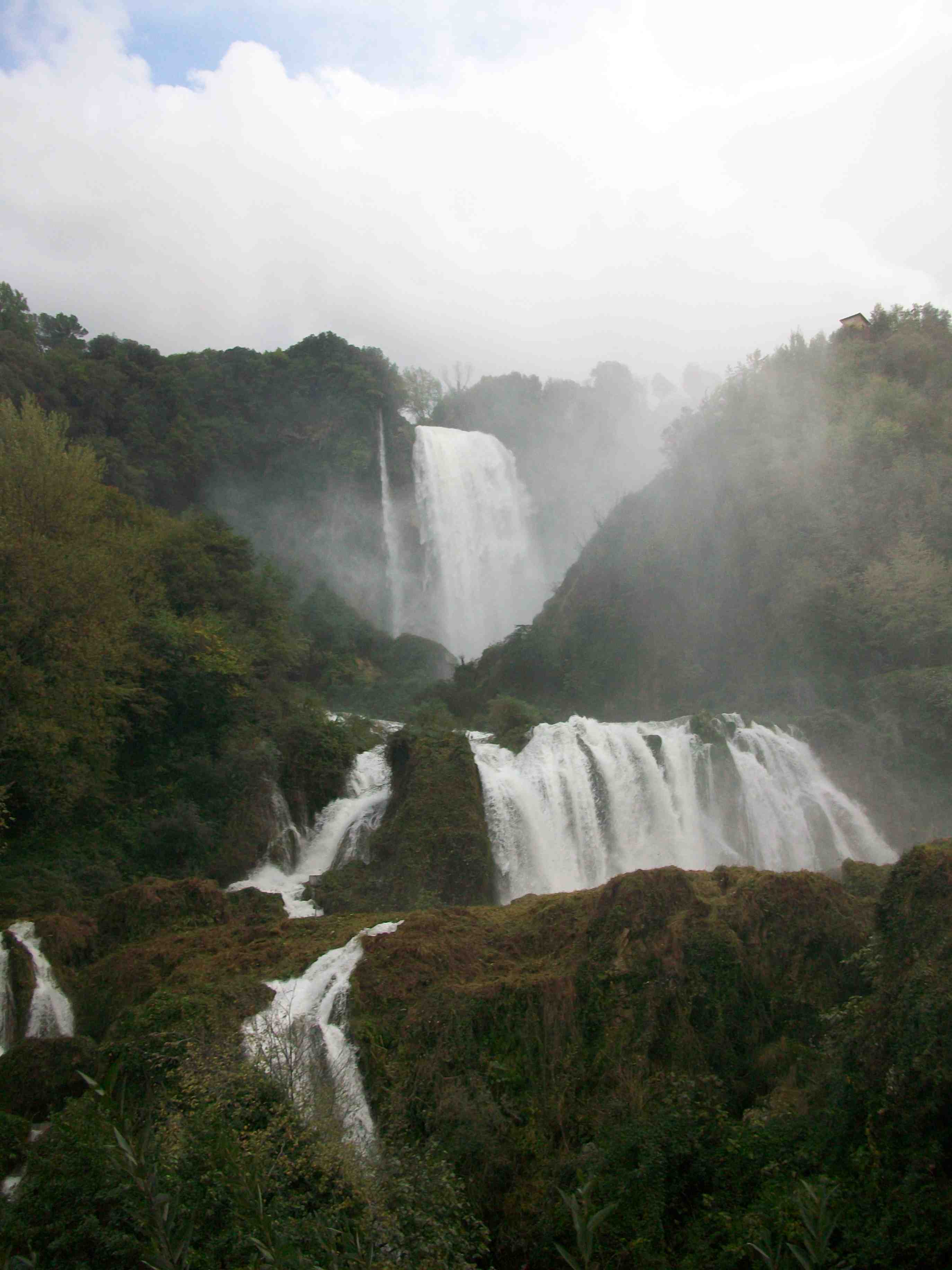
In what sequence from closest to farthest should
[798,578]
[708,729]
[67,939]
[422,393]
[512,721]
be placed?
[67,939] → [708,729] → [512,721] → [798,578] → [422,393]

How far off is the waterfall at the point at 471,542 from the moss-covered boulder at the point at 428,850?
86.7ft

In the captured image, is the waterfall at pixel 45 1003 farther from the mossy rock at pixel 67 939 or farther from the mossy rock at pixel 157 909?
the mossy rock at pixel 157 909

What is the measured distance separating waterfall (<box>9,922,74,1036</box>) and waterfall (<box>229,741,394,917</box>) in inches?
211

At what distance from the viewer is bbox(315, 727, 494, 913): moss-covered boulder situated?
17.3m

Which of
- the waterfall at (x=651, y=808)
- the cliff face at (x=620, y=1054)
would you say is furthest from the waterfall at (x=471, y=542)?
the cliff face at (x=620, y=1054)

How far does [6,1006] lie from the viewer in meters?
11.6

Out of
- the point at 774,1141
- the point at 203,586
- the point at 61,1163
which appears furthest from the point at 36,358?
the point at 774,1141

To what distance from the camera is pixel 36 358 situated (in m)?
37.8

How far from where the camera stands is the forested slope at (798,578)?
25125 millimetres

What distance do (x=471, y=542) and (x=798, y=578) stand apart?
72.8ft

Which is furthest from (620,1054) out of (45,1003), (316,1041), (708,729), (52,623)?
(52,623)

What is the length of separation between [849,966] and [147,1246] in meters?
8.30

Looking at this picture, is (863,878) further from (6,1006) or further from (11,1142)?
(6,1006)

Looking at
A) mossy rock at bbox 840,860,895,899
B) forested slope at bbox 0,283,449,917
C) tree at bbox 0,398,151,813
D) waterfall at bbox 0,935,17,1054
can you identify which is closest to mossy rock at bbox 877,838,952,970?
mossy rock at bbox 840,860,895,899
